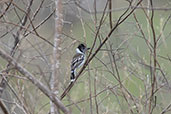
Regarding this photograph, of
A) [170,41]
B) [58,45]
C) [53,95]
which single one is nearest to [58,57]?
[58,45]

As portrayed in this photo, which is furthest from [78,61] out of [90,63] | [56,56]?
[56,56]

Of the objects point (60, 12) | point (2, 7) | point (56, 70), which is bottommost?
point (56, 70)

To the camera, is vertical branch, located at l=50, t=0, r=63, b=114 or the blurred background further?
the blurred background

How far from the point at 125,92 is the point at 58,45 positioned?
55.9 inches

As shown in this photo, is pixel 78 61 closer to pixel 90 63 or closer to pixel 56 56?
pixel 90 63

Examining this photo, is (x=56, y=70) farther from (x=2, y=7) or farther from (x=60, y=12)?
(x=2, y=7)

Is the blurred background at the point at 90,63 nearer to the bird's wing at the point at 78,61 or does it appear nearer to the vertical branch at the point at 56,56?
the vertical branch at the point at 56,56

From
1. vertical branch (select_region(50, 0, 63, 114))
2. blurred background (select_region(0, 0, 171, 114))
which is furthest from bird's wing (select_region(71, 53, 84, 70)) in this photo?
vertical branch (select_region(50, 0, 63, 114))

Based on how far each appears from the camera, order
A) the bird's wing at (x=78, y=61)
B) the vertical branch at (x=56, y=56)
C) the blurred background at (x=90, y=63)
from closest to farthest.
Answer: the vertical branch at (x=56, y=56) < the blurred background at (x=90, y=63) < the bird's wing at (x=78, y=61)

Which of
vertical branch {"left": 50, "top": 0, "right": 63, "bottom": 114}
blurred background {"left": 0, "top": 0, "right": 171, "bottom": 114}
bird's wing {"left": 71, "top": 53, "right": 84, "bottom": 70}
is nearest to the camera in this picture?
vertical branch {"left": 50, "top": 0, "right": 63, "bottom": 114}

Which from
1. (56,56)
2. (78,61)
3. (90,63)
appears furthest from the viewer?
(78,61)

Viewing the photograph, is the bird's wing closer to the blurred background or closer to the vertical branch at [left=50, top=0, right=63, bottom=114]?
the blurred background

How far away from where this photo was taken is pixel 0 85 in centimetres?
306

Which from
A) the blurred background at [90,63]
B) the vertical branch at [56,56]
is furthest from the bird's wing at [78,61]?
the vertical branch at [56,56]
